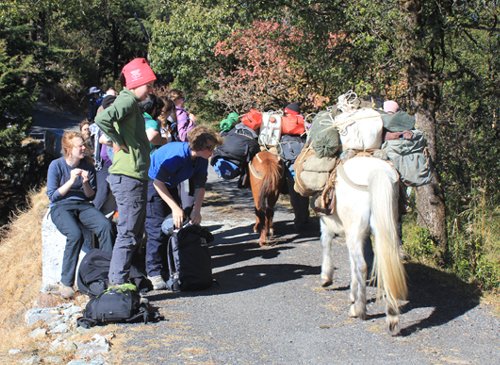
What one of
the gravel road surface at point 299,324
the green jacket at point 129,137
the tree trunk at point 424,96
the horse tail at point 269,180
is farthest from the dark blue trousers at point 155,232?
the tree trunk at point 424,96

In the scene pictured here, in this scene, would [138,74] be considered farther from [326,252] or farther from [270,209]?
[270,209]

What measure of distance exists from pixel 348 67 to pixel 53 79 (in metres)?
10.4

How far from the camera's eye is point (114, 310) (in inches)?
254

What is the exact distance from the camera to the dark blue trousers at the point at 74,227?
7.77 m

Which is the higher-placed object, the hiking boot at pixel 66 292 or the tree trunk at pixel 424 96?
the tree trunk at pixel 424 96

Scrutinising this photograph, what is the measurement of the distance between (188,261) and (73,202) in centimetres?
151

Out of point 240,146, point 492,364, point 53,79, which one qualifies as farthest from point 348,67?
point 53,79

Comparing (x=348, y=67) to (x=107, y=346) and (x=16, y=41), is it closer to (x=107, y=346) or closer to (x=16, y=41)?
(x=107, y=346)

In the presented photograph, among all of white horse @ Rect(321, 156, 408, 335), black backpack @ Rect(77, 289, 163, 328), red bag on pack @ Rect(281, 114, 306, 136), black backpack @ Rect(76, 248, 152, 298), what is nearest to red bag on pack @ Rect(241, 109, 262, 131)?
red bag on pack @ Rect(281, 114, 306, 136)

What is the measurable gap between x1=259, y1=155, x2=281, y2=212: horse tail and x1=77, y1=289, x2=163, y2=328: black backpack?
3.65m

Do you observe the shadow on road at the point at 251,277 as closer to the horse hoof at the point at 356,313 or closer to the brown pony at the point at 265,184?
the brown pony at the point at 265,184

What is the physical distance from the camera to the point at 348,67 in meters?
10.9

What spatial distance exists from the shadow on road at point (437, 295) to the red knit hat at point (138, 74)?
3279 millimetres

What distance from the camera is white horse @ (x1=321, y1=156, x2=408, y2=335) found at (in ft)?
20.3
